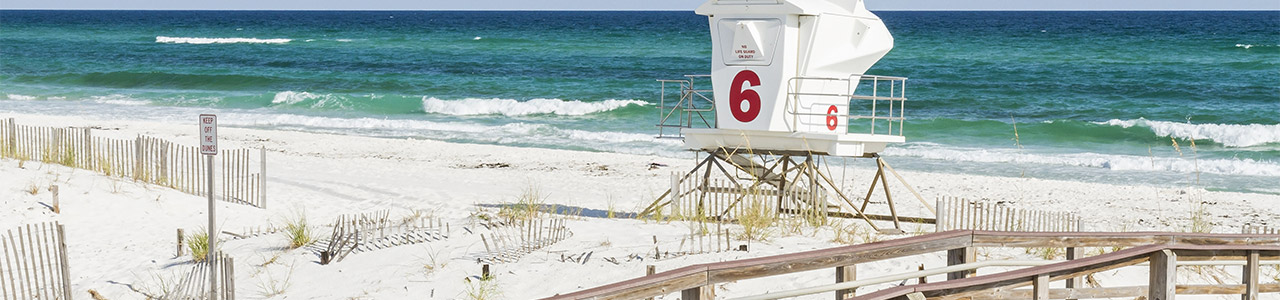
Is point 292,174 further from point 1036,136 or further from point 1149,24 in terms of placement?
point 1149,24

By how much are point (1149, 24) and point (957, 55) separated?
3550 cm

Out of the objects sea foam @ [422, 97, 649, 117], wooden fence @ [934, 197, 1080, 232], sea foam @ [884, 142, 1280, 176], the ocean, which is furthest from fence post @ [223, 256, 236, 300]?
sea foam @ [422, 97, 649, 117]

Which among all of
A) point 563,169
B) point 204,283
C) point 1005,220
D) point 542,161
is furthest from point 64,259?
point 542,161

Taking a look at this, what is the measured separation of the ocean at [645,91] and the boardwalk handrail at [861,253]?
8.90 meters

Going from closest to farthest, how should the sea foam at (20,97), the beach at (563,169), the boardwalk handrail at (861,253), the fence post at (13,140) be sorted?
the boardwalk handrail at (861,253) < the beach at (563,169) < the fence post at (13,140) < the sea foam at (20,97)

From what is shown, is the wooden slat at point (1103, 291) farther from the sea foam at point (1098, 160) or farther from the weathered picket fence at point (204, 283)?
the sea foam at point (1098, 160)

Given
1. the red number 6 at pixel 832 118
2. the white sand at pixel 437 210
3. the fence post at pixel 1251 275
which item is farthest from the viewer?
the red number 6 at pixel 832 118

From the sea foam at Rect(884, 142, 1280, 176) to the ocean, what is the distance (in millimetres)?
65

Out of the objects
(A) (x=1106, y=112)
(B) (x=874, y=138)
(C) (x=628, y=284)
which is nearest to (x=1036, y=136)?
(A) (x=1106, y=112)

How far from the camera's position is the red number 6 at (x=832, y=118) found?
Answer: 39.2 feet

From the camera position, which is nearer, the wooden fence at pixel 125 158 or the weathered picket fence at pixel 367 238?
the weathered picket fence at pixel 367 238

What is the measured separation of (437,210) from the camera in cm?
1430

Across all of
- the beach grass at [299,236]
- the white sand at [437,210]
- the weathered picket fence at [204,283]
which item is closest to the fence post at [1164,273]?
the white sand at [437,210]

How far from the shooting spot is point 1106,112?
3247 centimetres
